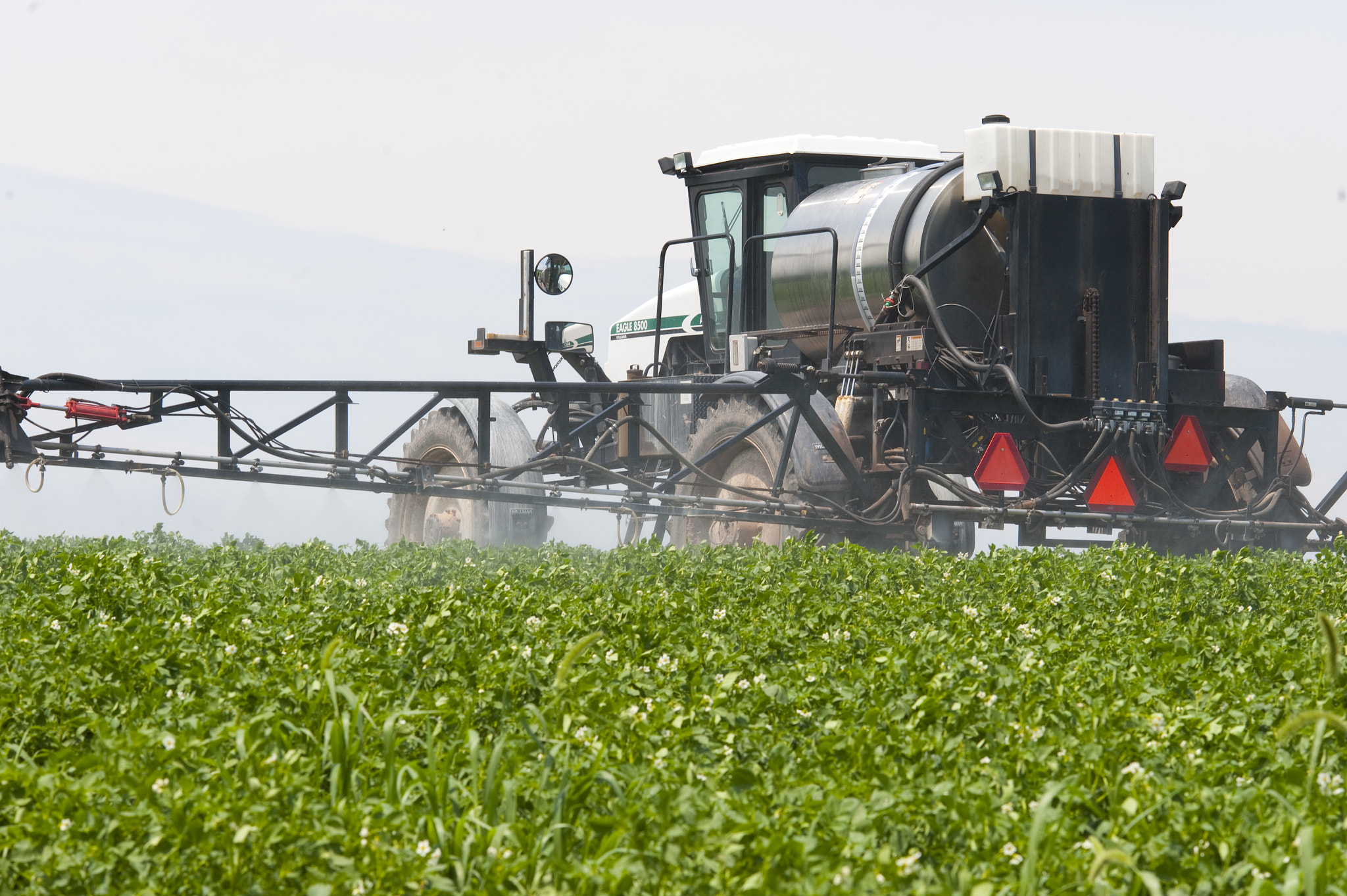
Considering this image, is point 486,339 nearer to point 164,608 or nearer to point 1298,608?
point 164,608

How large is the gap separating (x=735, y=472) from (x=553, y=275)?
3310mm

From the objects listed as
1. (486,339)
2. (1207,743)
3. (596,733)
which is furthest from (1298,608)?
(486,339)

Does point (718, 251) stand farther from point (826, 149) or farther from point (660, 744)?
point (660, 744)

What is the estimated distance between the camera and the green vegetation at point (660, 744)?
315 cm

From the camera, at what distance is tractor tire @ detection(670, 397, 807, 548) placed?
11805 millimetres

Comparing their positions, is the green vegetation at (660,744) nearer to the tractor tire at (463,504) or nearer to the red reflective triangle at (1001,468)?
the red reflective triangle at (1001,468)

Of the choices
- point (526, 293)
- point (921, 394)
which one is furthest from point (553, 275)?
point (921, 394)

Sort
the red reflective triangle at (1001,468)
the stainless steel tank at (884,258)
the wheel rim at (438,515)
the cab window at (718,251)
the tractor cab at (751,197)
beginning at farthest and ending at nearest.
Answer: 1. the wheel rim at (438,515)
2. the cab window at (718,251)
3. the tractor cab at (751,197)
4. the stainless steel tank at (884,258)
5. the red reflective triangle at (1001,468)

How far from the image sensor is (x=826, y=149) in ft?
43.6

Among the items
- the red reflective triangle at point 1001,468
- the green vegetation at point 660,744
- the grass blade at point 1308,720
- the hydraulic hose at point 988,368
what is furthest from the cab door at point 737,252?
the grass blade at point 1308,720

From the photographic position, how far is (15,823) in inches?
138

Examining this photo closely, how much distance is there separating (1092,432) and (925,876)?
28.7ft

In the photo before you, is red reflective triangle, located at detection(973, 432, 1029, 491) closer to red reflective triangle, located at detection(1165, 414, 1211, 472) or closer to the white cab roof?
red reflective triangle, located at detection(1165, 414, 1211, 472)

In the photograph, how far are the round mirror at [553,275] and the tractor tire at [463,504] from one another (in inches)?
50.6
